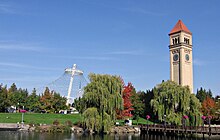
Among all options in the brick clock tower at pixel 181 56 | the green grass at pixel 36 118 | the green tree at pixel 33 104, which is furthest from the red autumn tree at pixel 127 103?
the brick clock tower at pixel 181 56

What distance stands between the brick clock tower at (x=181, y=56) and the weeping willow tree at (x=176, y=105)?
32032 millimetres

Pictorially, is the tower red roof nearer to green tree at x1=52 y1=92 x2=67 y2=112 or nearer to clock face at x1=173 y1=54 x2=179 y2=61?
clock face at x1=173 y1=54 x2=179 y2=61

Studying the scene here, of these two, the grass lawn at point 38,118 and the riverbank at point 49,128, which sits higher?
the grass lawn at point 38,118

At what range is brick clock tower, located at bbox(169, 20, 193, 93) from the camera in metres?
84.9

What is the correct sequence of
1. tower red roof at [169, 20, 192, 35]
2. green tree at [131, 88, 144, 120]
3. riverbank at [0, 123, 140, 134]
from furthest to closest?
tower red roof at [169, 20, 192, 35] < green tree at [131, 88, 144, 120] < riverbank at [0, 123, 140, 134]

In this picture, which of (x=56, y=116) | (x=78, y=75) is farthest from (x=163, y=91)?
(x=78, y=75)

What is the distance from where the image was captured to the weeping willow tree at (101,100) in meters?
43.2

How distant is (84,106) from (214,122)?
34095mm

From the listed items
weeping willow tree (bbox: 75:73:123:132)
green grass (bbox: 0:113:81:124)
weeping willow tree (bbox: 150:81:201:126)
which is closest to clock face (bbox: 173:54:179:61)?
weeping willow tree (bbox: 150:81:201:126)

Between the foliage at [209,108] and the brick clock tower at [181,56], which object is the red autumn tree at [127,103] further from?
the brick clock tower at [181,56]

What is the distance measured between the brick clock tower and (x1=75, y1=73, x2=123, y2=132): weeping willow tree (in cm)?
4130

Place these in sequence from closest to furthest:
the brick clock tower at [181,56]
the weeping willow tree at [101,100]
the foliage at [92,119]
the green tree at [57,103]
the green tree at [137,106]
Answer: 1. the foliage at [92,119]
2. the weeping willow tree at [101,100]
3. the green tree at [137,106]
4. the green tree at [57,103]
5. the brick clock tower at [181,56]

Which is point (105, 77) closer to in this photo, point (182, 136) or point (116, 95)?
point (116, 95)

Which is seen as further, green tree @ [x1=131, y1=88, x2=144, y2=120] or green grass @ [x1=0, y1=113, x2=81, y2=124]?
green tree @ [x1=131, y1=88, x2=144, y2=120]
